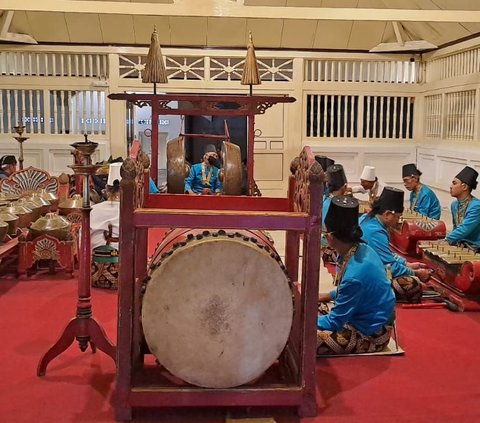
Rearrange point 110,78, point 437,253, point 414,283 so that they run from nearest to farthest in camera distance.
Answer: point 414,283 → point 437,253 → point 110,78

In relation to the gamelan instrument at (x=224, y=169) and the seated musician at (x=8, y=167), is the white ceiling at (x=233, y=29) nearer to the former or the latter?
the seated musician at (x=8, y=167)

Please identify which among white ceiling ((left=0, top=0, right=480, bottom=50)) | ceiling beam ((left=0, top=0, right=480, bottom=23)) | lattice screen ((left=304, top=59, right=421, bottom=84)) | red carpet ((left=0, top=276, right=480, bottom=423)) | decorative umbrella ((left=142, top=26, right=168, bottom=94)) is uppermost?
white ceiling ((left=0, top=0, right=480, bottom=50))

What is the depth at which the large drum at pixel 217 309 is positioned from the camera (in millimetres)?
2469

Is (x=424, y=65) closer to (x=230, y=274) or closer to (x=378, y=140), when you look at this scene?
(x=378, y=140)

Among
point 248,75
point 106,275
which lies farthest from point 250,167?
point 106,275

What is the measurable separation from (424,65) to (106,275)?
649 cm

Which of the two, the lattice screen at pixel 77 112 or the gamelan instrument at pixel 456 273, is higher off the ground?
the lattice screen at pixel 77 112

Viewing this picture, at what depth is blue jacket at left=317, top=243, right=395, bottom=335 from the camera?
314 cm

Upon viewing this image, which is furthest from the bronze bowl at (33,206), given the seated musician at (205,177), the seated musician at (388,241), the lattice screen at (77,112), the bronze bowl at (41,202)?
the lattice screen at (77,112)

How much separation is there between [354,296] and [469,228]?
2286 millimetres

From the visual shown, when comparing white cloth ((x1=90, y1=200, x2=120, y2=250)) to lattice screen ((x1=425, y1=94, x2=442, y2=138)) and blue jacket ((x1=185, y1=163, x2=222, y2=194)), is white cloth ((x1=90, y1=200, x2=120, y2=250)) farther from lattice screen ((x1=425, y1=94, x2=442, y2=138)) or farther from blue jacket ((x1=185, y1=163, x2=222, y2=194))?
lattice screen ((x1=425, y1=94, x2=442, y2=138))

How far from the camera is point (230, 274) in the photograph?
8.13 ft

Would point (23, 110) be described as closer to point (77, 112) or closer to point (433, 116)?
point (77, 112)

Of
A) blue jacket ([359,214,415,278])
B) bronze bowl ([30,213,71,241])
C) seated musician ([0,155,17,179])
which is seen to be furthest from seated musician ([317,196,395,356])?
seated musician ([0,155,17,179])
